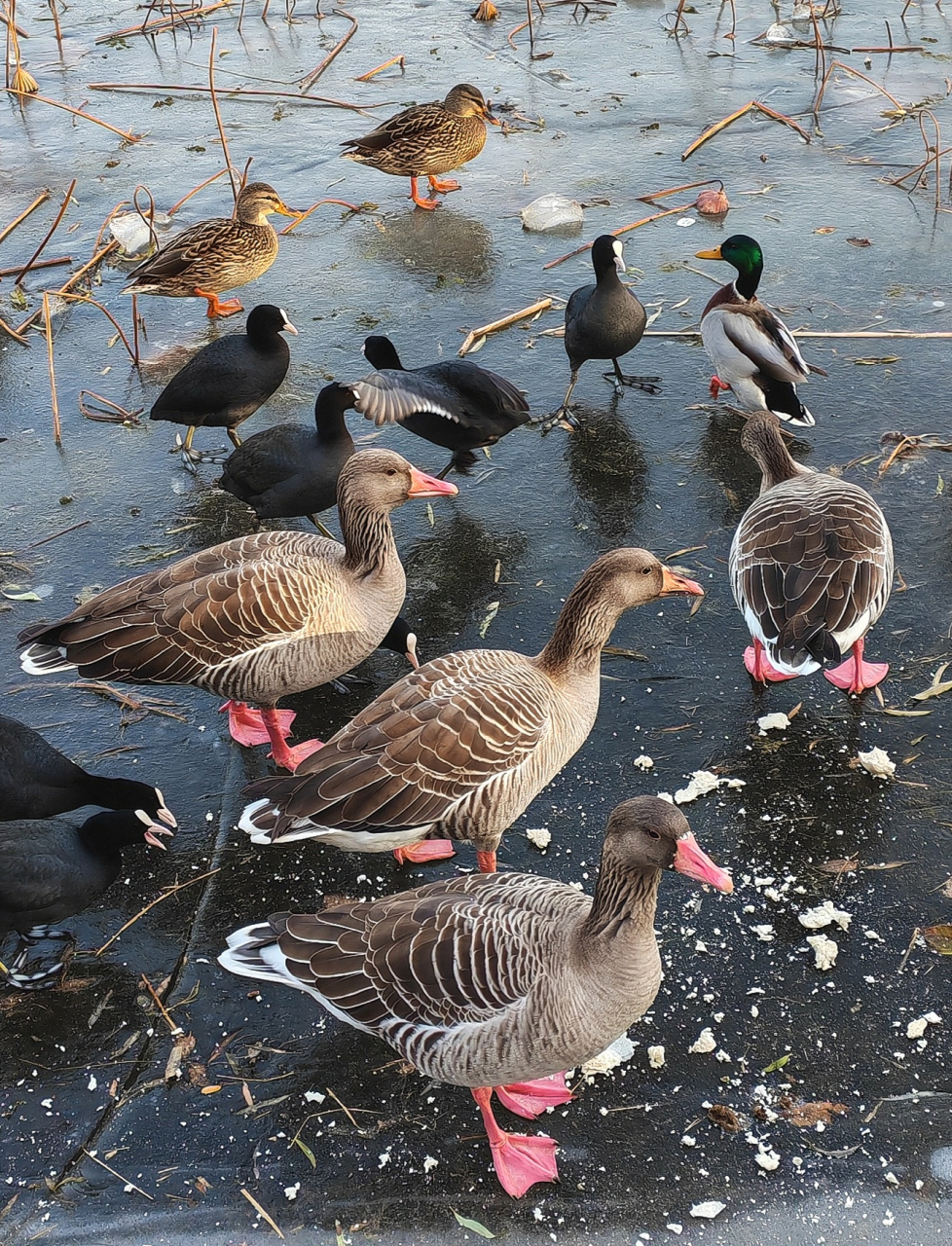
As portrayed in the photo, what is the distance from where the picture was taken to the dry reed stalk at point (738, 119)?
935cm

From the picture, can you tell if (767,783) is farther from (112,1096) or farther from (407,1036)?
(112,1096)

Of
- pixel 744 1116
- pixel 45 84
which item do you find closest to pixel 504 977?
pixel 744 1116

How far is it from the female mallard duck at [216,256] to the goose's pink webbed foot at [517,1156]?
595cm

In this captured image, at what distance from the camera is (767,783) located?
→ 4406mm

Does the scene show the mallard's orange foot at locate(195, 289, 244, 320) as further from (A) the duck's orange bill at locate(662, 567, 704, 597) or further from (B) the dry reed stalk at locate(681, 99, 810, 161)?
(A) the duck's orange bill at locate(662, 567, 704, 597)

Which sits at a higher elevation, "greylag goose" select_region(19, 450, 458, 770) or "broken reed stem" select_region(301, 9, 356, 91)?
"broken reed stem" select_region(301, 9, 356, 91)

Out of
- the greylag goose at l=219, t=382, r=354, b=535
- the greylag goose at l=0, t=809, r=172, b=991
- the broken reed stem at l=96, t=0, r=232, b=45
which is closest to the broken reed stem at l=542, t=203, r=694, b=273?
the greylag goose at l=219, t=382, r=354, b=535

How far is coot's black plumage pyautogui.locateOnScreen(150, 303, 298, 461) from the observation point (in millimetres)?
6211

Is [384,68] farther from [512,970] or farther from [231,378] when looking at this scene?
[512,970]

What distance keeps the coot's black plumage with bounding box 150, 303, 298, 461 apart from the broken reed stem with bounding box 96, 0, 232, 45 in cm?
844

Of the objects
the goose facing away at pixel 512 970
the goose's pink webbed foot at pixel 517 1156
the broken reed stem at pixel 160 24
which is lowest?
the goose's pink webbed foot at pixel 517 1156

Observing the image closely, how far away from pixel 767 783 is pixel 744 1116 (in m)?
1.43

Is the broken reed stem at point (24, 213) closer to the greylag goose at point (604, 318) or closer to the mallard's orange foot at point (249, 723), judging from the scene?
the greylag goose at point (604, 318)

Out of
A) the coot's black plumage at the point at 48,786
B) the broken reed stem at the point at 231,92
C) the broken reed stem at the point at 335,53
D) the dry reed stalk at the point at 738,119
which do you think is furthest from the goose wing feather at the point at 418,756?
the broken reed stem at the point at 335,53
